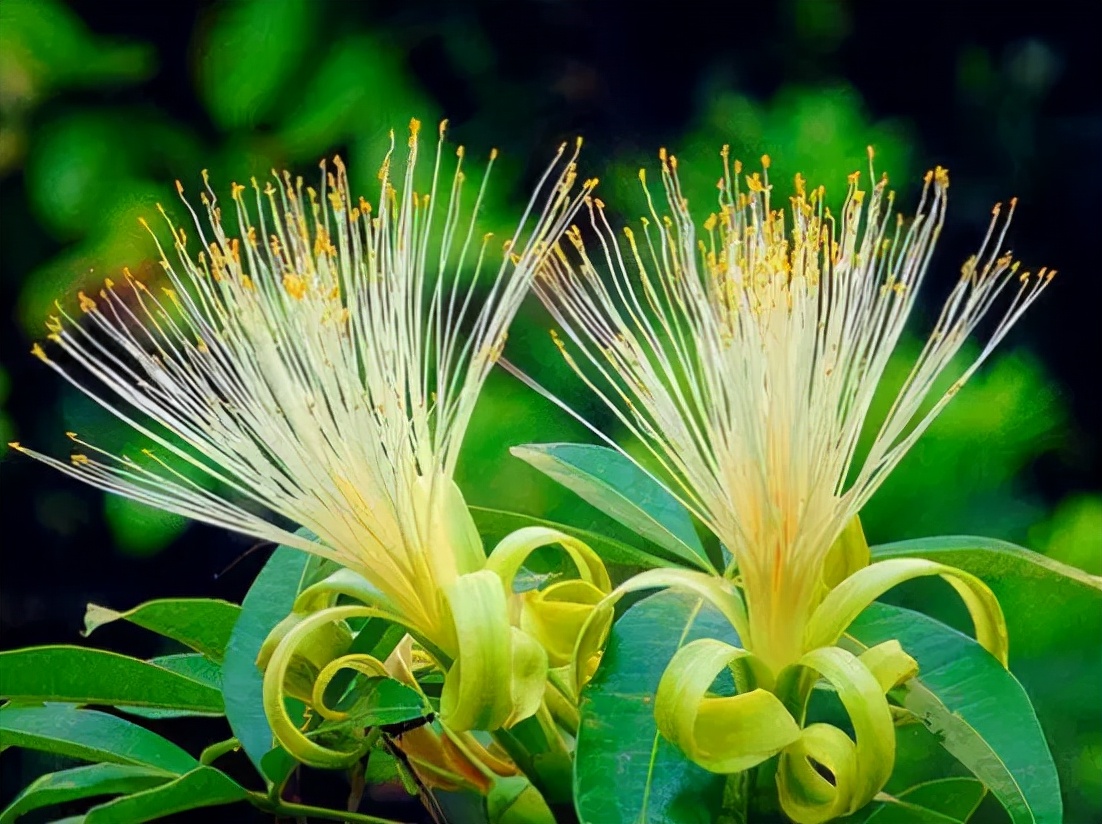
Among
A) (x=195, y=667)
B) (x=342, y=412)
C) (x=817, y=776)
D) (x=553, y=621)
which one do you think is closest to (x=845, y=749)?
(x=817, y=776)

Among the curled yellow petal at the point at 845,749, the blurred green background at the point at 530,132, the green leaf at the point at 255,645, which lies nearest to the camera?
the curled yellow petal at the point at 845,749

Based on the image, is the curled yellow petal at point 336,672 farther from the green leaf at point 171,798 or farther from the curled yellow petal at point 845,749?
the curled yellow petal at point 845,749

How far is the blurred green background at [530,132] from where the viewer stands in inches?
36.0

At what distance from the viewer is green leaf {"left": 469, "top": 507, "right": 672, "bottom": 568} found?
61 centimetres

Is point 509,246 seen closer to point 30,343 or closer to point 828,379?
point 828,379

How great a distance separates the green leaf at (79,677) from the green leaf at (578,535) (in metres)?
0.17

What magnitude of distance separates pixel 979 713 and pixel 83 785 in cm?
43

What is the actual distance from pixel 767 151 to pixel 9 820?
2.23ft

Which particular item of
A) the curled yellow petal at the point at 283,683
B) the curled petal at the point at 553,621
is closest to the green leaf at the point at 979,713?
the curled petal at the point at 553,621

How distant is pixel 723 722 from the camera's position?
1.47 feet

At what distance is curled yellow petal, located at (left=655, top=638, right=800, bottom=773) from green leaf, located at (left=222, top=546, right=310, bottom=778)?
0.20 m

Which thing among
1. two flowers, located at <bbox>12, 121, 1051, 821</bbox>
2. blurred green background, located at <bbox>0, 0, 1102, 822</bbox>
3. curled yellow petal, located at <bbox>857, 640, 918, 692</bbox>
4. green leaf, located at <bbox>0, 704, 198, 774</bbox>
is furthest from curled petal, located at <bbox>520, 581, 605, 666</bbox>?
blurred green background, located at <bbox>0, 0, 1102, 822</bbox>

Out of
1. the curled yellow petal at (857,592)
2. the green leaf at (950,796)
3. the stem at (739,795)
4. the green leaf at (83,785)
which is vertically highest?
the curled yellow petal at (857,592)

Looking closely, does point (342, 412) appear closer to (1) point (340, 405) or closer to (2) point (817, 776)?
(1) point (340, 405)
